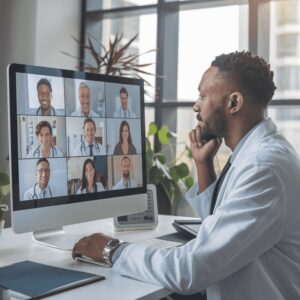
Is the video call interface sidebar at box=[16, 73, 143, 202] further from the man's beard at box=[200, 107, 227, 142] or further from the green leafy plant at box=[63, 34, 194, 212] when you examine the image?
the green leafy plant at box=[63, 34, 194, 212]

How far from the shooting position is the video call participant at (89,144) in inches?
67.8

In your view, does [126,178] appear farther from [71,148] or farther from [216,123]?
[216,123]

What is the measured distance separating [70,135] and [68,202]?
216mm

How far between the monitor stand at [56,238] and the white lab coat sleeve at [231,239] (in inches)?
17.8

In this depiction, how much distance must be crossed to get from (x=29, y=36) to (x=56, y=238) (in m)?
2.43

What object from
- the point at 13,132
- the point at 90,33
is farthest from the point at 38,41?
the point at 13,132

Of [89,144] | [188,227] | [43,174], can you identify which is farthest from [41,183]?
[188,227]

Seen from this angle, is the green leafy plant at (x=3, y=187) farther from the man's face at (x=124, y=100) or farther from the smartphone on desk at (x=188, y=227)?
the smartphone on desk at (x=188, y=227)

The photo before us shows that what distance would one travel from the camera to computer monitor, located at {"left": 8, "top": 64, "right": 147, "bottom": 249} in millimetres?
1543

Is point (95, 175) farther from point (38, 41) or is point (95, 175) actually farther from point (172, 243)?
point (38, 41)

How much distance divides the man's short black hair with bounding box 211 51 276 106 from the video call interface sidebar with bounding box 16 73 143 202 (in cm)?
49

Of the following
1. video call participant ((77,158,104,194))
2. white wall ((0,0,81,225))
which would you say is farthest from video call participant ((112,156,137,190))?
white wall ((0,0,81,225))

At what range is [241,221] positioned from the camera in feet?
4.17

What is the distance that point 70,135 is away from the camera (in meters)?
1.68
